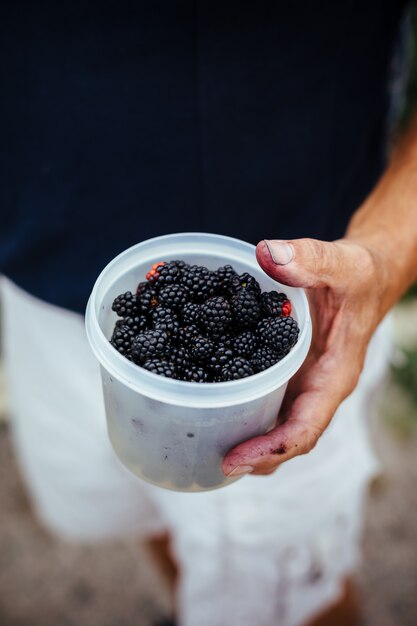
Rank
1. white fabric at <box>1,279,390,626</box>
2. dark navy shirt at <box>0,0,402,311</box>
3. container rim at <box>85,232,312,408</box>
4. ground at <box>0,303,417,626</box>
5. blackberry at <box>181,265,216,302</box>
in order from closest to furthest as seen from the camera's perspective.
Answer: container rim at <box>85,232,312,408</box> → blackberry at <box>181,265,216,302</box> → dark navy shirt at <box>0,0,402,311</box> → white fabric at <box>1,279,390,626</box> → ground at <box>0,303,417,626</box>

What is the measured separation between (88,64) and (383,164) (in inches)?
29.4

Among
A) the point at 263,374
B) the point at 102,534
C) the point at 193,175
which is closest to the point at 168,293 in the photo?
the point at 263,374

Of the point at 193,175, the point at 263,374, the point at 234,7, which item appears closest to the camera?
the point at 263,374

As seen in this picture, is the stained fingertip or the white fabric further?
the white fabric

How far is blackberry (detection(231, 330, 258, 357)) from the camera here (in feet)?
2.97

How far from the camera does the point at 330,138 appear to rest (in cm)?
129

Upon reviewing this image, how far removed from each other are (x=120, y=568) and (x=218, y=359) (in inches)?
57.4

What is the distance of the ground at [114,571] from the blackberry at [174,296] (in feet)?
4.73

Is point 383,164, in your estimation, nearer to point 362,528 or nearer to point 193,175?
point 193,175

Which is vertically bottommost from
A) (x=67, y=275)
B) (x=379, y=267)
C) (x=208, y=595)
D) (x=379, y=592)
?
(x=379, y=592)

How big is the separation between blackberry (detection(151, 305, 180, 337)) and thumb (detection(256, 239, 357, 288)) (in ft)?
0.48

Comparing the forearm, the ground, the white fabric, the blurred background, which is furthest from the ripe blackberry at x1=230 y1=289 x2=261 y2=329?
the ground

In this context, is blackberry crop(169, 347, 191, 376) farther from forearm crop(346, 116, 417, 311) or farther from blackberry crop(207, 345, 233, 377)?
forearm crop(346, 116, 417, 311)

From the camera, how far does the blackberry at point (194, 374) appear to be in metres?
0.88
